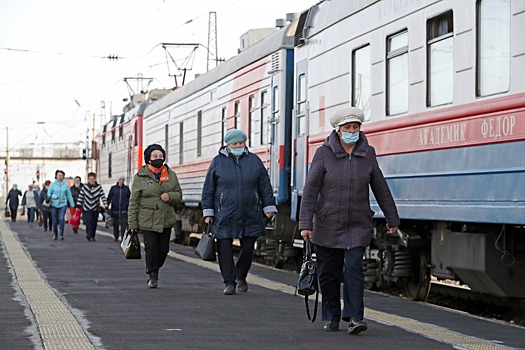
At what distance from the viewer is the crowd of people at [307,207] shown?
9.16 metres

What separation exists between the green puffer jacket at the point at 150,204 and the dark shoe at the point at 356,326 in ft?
16.1

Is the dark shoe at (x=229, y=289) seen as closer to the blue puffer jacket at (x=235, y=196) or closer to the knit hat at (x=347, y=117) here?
the blue puffer jacket at (x=235, y=196)

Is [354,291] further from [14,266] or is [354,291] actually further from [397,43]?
[14,266]

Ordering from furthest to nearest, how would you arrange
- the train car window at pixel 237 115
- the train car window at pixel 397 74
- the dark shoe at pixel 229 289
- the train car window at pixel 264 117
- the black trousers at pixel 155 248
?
the train car window at pixel 237 115, the train car window at pixel 264 117, the black trousers at pixel 155 248, the dark shoe at pixel 229 289, the train car window at pixel 397 74

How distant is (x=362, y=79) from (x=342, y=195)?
15.7 ft

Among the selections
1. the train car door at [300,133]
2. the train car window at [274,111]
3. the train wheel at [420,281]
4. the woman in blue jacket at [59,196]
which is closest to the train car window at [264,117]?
the train car window at [274,111]

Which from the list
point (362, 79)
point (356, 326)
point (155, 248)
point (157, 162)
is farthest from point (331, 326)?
point (362, 79)

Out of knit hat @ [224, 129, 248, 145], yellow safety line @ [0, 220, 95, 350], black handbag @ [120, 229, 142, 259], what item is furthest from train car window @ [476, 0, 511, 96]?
black handbag @ [120, 229, 142, 259]

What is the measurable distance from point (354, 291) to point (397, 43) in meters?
4.34

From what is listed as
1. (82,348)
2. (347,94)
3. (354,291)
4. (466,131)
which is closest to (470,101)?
(466,131)

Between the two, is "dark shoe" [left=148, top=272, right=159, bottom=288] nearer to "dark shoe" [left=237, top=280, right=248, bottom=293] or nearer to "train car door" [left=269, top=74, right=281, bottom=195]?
"dark shoe" [left=237, top=280, right=248, bottom=293]

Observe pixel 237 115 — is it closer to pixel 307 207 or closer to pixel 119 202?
pixel 119 202

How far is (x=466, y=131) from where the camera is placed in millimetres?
10859

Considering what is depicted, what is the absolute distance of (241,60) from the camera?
21.3m
